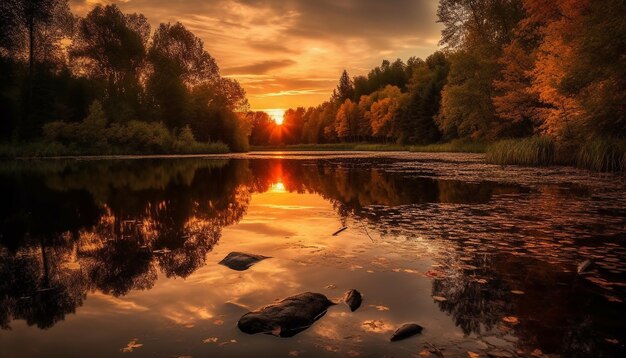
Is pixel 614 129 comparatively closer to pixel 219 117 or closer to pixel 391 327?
pixel 391 327

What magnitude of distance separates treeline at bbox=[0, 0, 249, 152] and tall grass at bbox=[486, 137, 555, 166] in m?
45.2

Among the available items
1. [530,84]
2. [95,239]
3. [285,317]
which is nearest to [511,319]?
[285,317]

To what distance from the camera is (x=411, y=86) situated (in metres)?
84.6

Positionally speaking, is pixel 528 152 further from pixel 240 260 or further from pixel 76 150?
pixel 76 150

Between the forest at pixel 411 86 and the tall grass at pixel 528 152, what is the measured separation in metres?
0.10

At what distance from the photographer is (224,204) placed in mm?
15570

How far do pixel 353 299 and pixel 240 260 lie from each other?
9.16 feet

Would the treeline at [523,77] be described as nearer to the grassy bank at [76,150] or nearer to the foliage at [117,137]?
the grassy bank at [76,150]

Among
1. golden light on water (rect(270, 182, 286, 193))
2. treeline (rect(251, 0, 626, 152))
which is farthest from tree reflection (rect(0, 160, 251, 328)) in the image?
treeline (rect(251, 0, 626, 152))

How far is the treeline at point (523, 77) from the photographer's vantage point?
2006 cm

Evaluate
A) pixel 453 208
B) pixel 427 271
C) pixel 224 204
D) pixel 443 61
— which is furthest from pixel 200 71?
pixel 427 271

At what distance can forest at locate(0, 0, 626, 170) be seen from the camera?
73.7ft

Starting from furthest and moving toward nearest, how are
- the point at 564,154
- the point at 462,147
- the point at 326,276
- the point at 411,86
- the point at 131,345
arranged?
Answer: the point at 411,86 < the point at 462,147 < the point at 564,154 < the point at 326,276 < the point at 131,345

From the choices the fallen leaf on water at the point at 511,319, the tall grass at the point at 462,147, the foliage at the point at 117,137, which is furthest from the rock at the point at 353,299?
the tall grass at the point at 462,147
